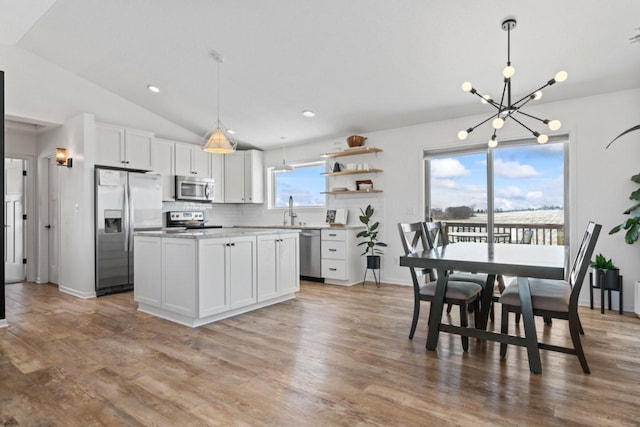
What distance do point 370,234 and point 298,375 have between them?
3.23 m

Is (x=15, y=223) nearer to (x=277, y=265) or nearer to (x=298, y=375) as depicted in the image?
(x=277, y=265)

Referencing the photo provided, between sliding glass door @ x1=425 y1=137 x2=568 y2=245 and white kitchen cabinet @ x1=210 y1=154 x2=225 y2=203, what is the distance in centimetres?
372

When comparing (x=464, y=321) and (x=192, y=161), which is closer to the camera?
(x=464, y=321)

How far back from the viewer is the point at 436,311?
266 centimetres

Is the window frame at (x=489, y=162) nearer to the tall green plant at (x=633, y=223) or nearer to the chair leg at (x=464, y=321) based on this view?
the tall green plant at (x=633, y=223)

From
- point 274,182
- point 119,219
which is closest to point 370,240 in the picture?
point 274,182

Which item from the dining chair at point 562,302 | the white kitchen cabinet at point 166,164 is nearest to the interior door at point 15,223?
→ the white kitchen cabinet at point 166,164

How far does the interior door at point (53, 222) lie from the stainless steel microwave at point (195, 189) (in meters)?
1.73

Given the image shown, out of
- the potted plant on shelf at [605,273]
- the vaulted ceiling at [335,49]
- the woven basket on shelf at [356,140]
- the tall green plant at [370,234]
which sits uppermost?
the vaulted ceiling at [335,49]

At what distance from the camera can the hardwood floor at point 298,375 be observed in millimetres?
1832

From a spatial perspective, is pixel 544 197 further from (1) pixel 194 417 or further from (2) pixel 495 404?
(1) pixel 194 417

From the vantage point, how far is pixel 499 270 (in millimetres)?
2207

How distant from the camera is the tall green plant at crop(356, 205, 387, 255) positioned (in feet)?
17.2

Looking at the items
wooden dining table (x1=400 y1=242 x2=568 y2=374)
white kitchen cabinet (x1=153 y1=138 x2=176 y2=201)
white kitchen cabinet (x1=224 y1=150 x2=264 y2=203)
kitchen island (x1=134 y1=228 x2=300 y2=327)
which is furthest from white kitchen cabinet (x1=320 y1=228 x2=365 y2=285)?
white kitchen cabinet (x1=153 y1=138 x2=176 y2=201)
